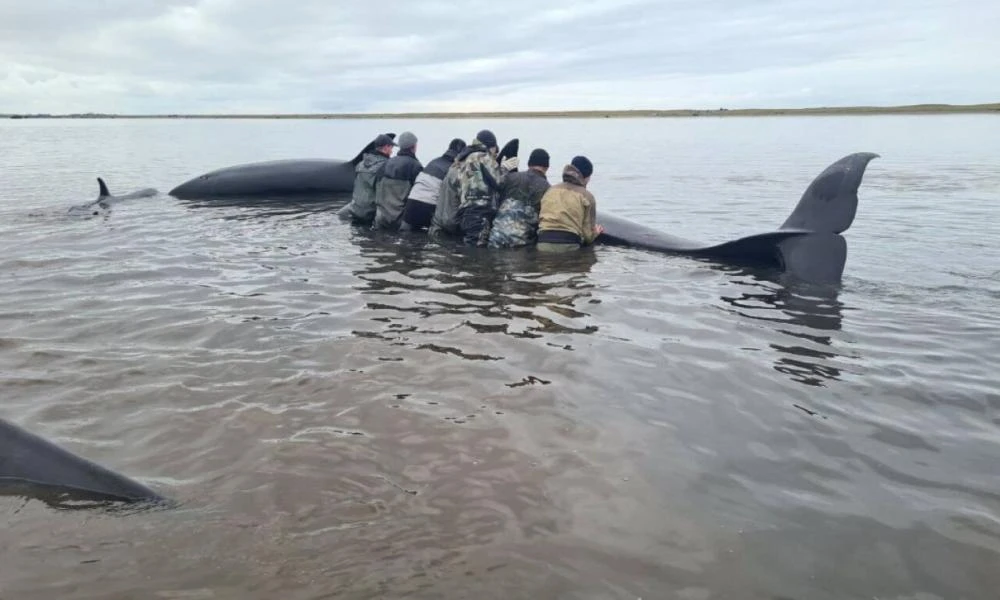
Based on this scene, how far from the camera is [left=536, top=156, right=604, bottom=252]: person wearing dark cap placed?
13.5 m

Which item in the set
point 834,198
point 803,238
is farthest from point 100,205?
point 834,198

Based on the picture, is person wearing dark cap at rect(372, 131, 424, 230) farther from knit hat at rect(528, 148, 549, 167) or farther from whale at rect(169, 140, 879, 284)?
knit hat at rect(528, 148, 549, 167)

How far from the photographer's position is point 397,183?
54.2 feet

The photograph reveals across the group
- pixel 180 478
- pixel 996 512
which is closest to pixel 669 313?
pixel 996 512

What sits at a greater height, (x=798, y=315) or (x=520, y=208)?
(x=520, y=208)

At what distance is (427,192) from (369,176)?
6.62 ft

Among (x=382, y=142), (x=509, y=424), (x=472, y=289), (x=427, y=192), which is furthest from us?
(x=382, y=142)

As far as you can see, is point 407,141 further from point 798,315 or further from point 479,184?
point 798,315

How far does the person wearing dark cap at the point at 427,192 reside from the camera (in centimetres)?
1566

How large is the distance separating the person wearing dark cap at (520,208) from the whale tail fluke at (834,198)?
15.9 feet

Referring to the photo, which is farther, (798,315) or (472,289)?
(472,289)

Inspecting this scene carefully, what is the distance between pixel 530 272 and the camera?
1222 centimetres

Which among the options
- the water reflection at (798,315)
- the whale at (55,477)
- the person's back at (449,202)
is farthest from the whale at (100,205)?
the water reflection at (798,315)

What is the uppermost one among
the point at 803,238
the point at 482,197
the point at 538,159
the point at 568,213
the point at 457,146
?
the point at 457,146
